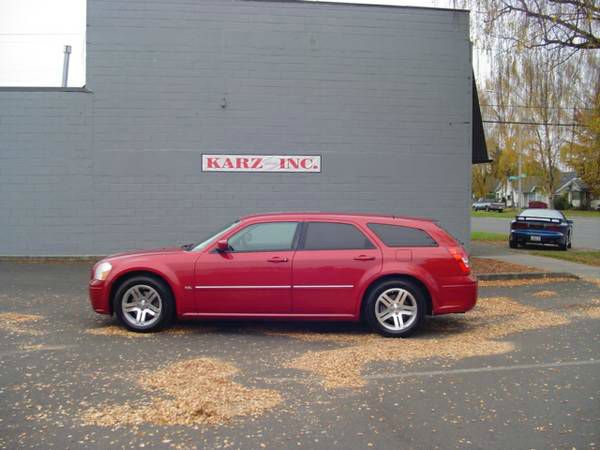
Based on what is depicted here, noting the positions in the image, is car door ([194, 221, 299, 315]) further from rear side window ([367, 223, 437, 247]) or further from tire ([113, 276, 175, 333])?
rear side window ([367, 223, 437, 247])

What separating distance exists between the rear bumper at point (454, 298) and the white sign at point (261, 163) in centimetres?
793

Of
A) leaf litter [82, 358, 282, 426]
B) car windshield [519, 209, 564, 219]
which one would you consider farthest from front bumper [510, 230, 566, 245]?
leaf litter [82, 358, 282, 426]

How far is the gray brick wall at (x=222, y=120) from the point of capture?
1388 cm

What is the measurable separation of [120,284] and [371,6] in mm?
10547

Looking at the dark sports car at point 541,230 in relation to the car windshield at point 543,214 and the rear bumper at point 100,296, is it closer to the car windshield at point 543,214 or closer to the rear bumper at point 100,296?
the car windshield at point 543,214

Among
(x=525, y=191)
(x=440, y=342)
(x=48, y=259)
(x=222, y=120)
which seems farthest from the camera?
(x=525, y=191)

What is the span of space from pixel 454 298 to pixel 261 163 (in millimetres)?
8232

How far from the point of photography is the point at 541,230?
19.3 m

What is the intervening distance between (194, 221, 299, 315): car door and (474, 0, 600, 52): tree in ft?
32.3

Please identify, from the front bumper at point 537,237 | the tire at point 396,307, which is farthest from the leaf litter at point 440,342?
the front bumper at point 537,237

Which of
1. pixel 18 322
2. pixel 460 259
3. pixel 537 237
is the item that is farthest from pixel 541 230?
pixel 18 322

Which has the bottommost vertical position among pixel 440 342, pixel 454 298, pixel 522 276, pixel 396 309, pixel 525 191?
pixel 440 342

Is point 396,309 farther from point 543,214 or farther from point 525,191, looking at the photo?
point 525,191

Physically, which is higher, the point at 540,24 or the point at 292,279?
the point at 540,24
